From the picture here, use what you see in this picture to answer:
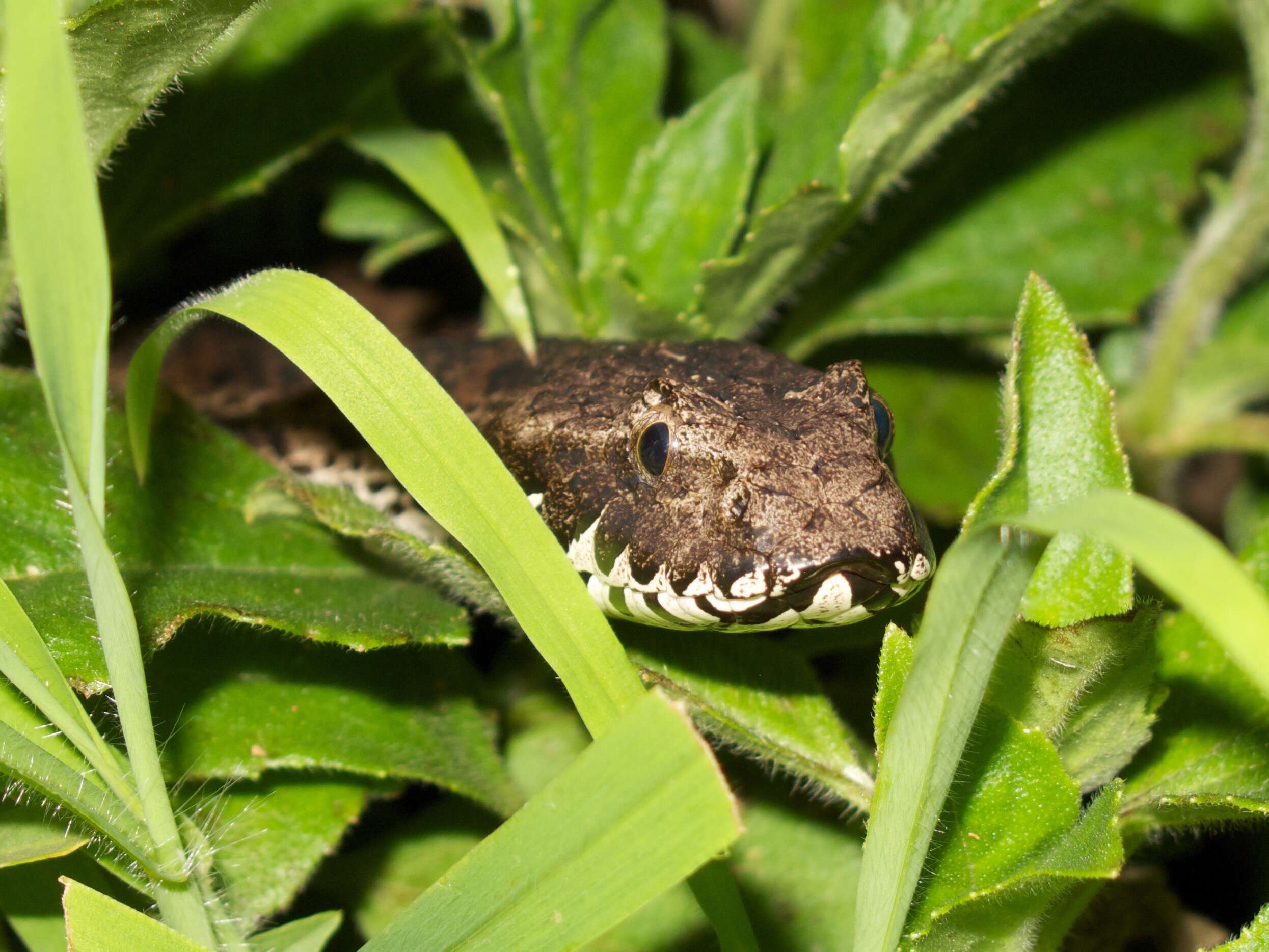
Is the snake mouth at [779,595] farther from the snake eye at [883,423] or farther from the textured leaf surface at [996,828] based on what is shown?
the snake eye at [883,423]

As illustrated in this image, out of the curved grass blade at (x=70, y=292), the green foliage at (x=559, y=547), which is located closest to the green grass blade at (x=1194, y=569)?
the green foliage at (x=559, y=547)

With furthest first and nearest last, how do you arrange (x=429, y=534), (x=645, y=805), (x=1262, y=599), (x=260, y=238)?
(x=260, y=238) → (x=429, y=534) → (x=645, y=805) → (x=1262, y=599)

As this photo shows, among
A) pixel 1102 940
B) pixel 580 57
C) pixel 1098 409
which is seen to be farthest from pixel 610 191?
pixel 1102 940

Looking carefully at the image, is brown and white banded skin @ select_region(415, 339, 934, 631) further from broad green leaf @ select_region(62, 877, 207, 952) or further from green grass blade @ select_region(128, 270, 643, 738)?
broad green leaf @ select_region(62, 877, 207, 952)

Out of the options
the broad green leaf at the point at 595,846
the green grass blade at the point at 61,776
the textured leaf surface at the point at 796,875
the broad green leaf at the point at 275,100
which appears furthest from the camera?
the broad green leaf at the point at 275,100

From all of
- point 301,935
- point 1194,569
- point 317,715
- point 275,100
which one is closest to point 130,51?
point 275,100

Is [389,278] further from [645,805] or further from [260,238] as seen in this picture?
[645,805]

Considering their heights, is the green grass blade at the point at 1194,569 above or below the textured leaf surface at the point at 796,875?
above
